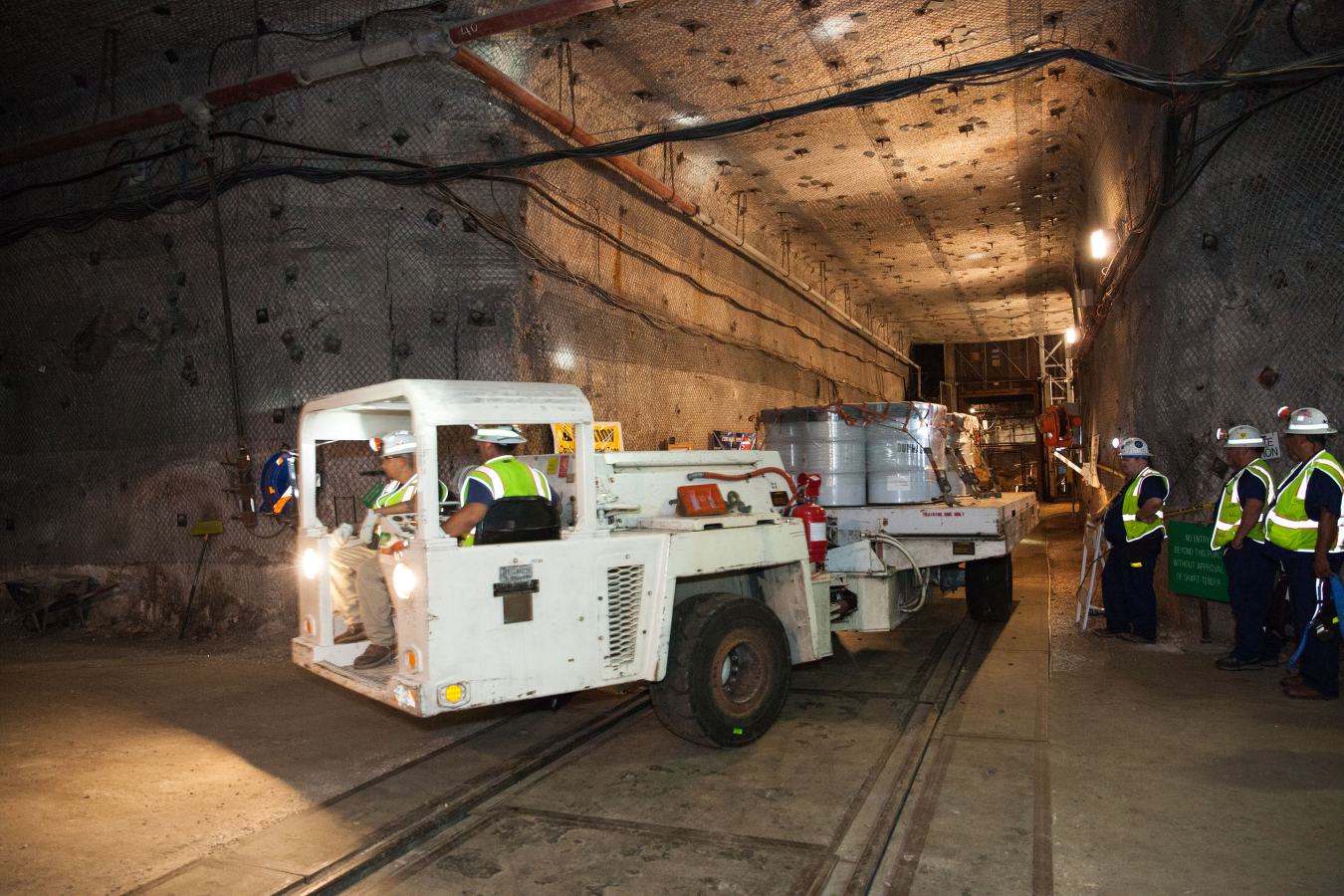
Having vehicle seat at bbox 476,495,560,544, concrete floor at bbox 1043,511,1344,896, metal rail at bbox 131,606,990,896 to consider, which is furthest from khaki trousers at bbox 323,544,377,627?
concrete floor at bbox 1043,511,1344,896

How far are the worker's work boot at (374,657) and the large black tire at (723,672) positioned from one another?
1.54 meters

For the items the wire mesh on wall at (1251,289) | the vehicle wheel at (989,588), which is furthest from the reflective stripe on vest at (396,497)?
the wire mesh on wall at (1251,289)

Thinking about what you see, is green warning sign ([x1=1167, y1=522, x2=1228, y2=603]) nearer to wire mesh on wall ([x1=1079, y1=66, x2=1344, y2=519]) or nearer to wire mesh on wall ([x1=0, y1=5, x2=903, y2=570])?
wire mesh on wall ([x1=1079, y1=66, x2=1344, y2=519])

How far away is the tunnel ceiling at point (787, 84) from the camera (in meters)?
9.07

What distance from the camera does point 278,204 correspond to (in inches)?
366

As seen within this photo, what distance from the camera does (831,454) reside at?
8266 millimetres

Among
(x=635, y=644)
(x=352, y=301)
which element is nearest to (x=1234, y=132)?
(x=635, y=644)

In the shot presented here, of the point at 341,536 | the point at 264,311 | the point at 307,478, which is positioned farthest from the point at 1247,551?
the point at 264,311

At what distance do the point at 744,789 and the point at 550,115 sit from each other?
7.57 meters

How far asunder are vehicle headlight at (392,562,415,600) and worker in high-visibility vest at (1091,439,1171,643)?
656 cm

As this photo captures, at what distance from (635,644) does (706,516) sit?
95 centimetres

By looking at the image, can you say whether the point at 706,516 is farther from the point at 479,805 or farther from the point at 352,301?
the point at 352,301

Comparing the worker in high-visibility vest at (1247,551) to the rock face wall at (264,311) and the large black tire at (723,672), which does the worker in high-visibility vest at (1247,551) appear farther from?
the rock face wall at (264,311)

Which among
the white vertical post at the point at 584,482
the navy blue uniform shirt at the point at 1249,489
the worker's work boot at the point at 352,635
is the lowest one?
the worker's work boot at the point at 352,635
